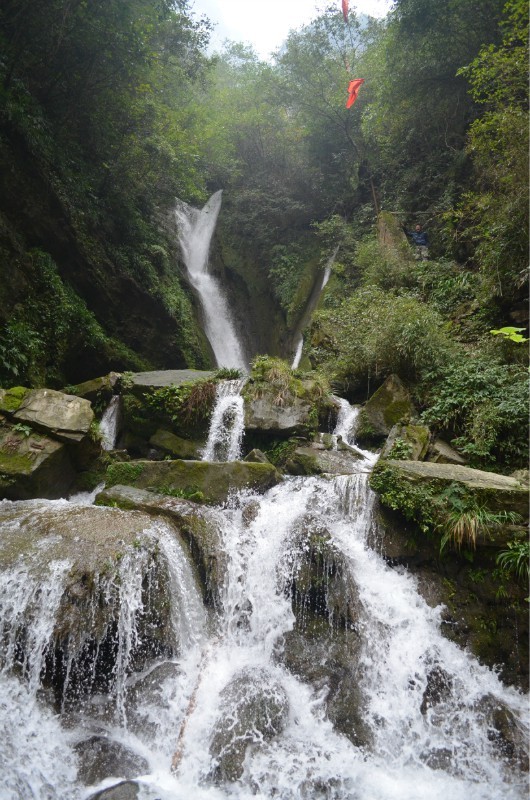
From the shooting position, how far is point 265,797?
378 centimetres

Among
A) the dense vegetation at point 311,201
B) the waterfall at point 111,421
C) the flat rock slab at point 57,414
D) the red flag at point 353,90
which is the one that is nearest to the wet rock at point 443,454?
the dense vegetation at point 311,201

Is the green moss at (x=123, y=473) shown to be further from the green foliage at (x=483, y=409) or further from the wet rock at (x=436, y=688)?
the green foliage at (x=483, y=409)

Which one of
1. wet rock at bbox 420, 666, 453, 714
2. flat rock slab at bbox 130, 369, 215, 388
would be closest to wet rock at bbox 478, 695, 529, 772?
wet rock at bbox 420, 666, 453, 714

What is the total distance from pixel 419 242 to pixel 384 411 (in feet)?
25.2

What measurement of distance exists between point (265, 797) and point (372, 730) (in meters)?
1.19

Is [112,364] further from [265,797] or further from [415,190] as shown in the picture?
[415,190]

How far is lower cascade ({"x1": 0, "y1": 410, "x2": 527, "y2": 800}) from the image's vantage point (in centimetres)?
394

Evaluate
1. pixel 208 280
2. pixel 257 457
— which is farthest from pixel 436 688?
pixel 208 280

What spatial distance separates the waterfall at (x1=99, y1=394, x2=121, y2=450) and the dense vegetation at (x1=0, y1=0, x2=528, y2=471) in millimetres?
1773

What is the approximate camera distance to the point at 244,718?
4348mm

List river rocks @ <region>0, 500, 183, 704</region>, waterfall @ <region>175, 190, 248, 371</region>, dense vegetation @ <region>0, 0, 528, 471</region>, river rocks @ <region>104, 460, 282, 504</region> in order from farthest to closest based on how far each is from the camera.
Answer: waterfall @ <region>175, 190, 248, 371</region>, dense vegetation @ <region>0, 0, 528, 471</region>, river rocks @ <region>104, 460, 282, 504</region>, river rocks @ <region>0, 500, 183, 704</region>

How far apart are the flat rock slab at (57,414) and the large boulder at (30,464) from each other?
146 millimetres

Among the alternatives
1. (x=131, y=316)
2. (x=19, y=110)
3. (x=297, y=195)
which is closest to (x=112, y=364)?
(x=131, y=316)

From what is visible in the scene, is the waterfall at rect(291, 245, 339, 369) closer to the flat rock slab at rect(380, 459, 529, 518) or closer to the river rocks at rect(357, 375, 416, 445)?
the river rocks at rect(357, 375, 416, 445)
